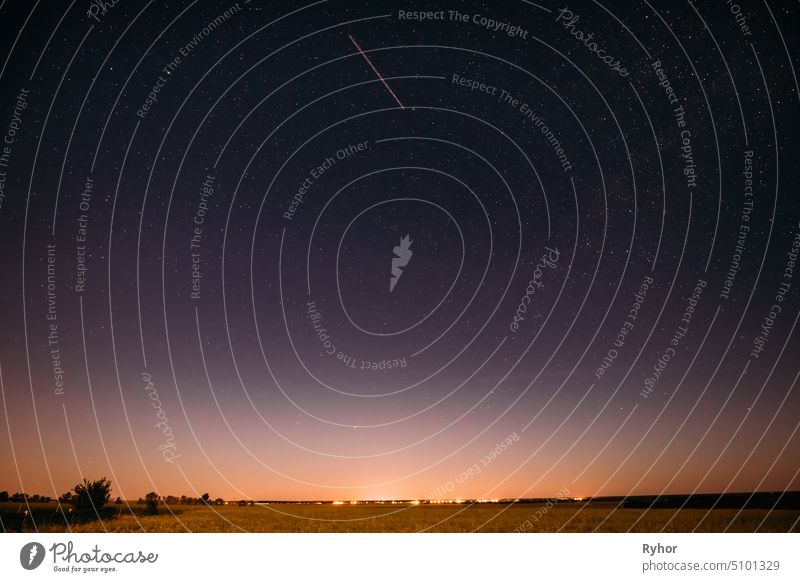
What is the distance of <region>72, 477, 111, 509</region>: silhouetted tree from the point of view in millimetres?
13195

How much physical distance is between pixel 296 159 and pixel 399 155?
89.9 inches

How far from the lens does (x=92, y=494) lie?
13656mm

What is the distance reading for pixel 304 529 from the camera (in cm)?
1675
